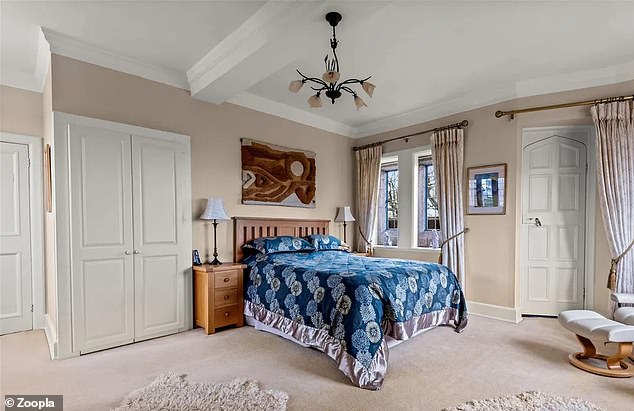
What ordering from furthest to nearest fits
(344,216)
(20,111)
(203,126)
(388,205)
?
(388,205) < (344,216) < (203,126) < (20,111)

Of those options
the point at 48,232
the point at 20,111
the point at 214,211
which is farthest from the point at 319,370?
the point at 20,111

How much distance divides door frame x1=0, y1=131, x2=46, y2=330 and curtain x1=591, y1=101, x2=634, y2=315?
6449 millimetres

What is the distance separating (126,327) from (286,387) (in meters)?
1.95

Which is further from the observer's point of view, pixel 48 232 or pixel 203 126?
pixel 203 126

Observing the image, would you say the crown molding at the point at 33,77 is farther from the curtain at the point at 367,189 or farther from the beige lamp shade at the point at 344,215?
the curtain at the point at 367,189

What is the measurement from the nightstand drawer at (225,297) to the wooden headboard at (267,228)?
591 mm

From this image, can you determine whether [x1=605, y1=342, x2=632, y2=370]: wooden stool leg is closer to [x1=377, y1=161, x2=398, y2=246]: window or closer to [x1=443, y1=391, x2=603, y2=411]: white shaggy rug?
[x1=443, y1=391, x2=603, y2=411]: white shaggy rug

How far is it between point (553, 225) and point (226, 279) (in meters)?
4.28

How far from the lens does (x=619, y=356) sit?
2695mm

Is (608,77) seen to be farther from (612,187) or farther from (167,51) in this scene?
(167,51)

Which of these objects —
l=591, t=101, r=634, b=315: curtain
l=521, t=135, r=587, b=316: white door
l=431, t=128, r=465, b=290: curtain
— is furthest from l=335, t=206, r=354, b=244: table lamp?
l=591, t=101, r=634, b=315: curtain

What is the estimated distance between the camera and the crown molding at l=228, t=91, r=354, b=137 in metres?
4.58

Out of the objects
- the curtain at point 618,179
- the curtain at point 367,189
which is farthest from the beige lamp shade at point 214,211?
the curtain at point 618,179

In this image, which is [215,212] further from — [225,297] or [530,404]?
[530,404]
